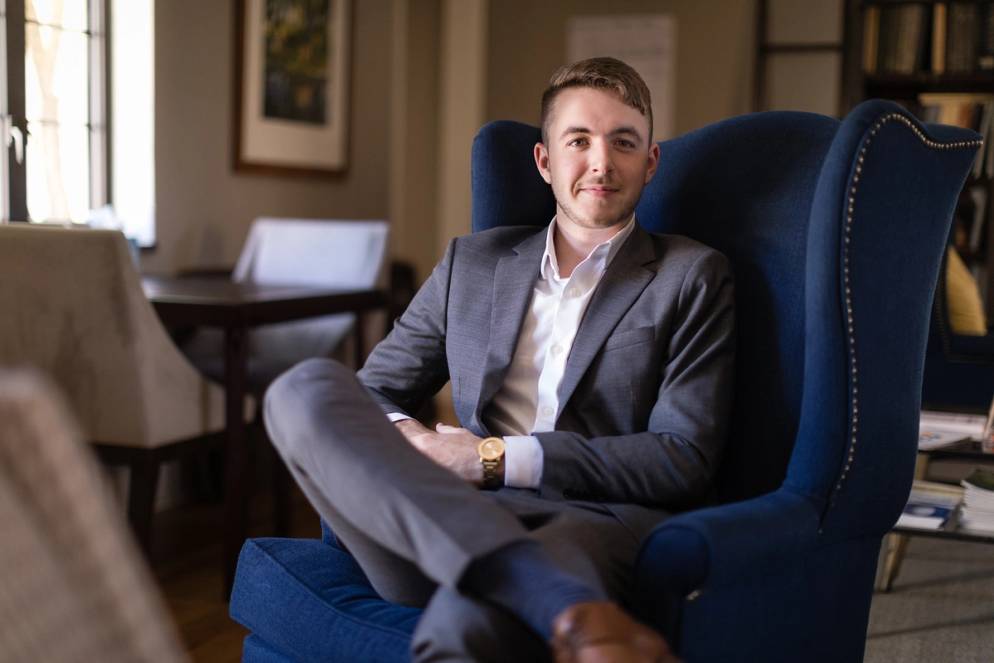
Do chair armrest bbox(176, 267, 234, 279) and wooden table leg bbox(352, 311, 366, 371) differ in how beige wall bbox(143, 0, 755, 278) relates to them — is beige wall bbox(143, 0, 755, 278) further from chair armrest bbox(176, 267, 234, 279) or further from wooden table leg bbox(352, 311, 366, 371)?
wooden table leg bbox(352, 311, 366, 371)

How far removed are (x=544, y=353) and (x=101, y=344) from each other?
135 centimetres

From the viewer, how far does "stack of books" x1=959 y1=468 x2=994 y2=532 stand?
2.25 m

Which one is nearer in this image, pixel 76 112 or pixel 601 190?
pixel 601 190

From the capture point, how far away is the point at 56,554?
782mm

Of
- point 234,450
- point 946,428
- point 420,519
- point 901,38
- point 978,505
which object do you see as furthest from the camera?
point 901,38

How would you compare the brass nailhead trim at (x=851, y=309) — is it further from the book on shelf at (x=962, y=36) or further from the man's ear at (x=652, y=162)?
the book on shelf at (x=962, y=36)

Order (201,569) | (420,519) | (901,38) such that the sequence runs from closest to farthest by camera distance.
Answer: (420,519) → (201,569) → (901,38)

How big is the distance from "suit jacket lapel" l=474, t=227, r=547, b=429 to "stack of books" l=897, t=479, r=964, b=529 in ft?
2.91

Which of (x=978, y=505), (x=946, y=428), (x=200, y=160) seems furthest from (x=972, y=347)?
(x=200, y=160)

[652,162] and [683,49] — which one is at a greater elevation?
[683,49]

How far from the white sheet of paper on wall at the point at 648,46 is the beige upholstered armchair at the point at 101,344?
144 inches

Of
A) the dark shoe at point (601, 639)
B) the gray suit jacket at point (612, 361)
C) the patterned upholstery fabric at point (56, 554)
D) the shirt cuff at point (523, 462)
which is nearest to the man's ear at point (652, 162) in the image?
the gray suit jacket at point (612, 361)

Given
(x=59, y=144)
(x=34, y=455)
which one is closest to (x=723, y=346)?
(x=34, y=455)

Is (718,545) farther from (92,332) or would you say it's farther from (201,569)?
(201,569)
